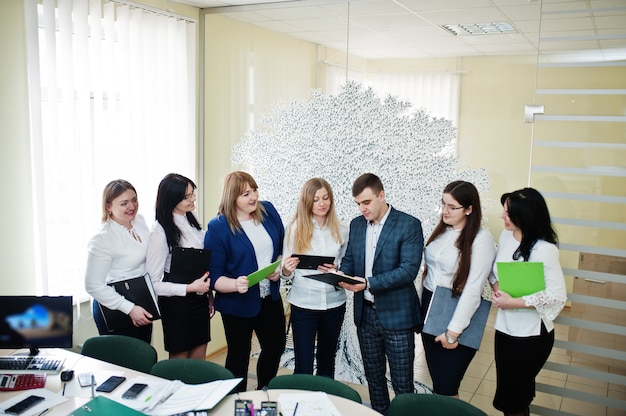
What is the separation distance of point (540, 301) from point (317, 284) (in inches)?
51.5

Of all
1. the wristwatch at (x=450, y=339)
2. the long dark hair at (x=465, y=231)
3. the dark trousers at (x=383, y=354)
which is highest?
the long dark hair at (x=465, y=231)

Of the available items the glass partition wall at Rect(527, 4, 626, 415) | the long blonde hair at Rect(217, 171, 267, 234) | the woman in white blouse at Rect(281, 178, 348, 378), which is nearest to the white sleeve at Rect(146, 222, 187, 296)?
the long blonde hair at Rect(217, 171, 267, 234)

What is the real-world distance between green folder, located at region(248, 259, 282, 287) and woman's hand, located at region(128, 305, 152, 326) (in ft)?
2.24

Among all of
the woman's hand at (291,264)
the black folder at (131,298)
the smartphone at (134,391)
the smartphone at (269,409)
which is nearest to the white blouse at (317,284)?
the woman's hand at (291,264)

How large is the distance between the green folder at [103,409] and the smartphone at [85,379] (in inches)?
8.5

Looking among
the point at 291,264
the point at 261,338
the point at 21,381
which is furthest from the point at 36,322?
the point at 291,264

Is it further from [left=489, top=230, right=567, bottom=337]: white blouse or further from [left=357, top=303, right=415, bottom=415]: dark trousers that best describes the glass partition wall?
[left=357, top=303, right=415, bottom=415]: dark trousers

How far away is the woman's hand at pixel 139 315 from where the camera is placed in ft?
10.8

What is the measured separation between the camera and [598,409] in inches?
147

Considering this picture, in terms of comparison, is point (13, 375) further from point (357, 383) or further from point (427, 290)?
point (357, 383)

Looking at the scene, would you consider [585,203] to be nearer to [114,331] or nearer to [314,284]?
[314,284]

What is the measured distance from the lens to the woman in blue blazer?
11.0 ft

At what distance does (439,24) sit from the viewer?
418cm

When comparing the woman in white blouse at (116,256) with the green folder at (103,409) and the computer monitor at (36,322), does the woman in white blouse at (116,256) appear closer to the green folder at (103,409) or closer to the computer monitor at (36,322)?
the computer monitor at (36,322)
